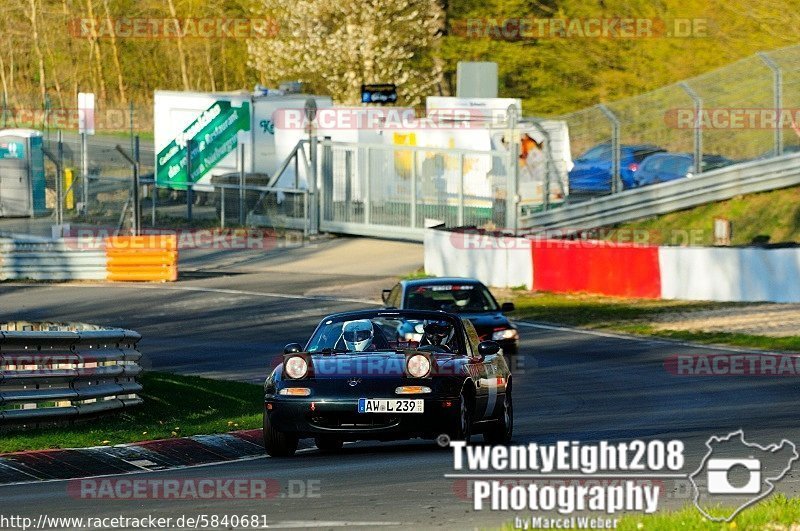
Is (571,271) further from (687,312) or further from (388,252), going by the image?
(388,252)

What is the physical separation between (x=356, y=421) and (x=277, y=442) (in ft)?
3.01

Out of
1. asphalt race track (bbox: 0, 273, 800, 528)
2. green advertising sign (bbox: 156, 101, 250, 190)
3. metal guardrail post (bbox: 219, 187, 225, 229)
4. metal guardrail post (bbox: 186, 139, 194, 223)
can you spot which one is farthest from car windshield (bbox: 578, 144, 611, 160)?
green advertising sign (bbox: 156, 101, 250, 190)

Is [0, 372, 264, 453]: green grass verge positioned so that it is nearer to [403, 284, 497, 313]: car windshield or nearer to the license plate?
the license plate

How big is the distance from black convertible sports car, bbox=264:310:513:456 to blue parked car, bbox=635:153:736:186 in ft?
78.6

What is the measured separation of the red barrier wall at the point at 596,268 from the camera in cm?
3150

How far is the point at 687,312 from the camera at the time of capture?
2938 cm

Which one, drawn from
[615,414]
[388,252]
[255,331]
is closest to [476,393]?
[615,414]

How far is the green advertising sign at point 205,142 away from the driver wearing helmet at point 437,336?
31.8 m

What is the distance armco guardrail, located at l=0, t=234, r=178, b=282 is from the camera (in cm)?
3559

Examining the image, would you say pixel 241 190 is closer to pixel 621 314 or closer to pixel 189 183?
pixel 189 183

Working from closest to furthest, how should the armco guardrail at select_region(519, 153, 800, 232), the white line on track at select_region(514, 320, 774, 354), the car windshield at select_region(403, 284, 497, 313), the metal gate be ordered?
the car windshield at select_region(403, 284, 497, 313) → the white line on track at select_region(514, 320, 774, 354) → the armco guardrail at select_region(519, 153, 800, 232) → the metal gate

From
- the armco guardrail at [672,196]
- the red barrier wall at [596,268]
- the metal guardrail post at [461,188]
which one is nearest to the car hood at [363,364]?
the red barrier wall at [596,268]

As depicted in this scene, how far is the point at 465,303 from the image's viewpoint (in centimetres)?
2209

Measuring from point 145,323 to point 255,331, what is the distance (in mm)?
2419
